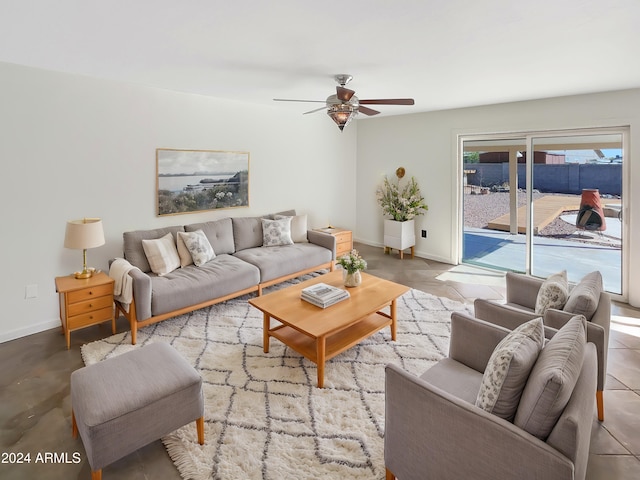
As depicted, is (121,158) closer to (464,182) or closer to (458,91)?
(458,91)

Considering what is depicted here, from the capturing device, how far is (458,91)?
4.16 metres

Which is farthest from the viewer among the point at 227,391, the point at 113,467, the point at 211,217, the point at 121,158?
the point at 211,217

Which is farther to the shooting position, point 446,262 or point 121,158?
point 446,262

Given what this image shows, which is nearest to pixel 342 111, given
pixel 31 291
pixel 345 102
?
pixel 345 102

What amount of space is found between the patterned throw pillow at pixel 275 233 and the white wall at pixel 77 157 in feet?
1.42

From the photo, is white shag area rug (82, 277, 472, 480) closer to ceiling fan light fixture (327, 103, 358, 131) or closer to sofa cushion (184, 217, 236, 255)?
sofa cushion (184, 217, 236, 255)

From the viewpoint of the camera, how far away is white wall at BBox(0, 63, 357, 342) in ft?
10.6

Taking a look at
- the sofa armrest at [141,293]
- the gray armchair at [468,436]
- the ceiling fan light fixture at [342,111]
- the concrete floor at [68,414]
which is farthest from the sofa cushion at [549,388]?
the sofa armrest at [141,293]

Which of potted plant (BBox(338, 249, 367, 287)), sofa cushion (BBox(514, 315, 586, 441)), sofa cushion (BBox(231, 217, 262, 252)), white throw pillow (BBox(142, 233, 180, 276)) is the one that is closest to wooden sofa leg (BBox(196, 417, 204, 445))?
sofa cushion (BBox(514, 315, 586, 441))

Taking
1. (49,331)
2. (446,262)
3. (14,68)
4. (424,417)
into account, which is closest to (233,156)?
(14,68)

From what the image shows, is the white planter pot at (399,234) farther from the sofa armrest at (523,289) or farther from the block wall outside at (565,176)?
the sofa armrest at (523,289)

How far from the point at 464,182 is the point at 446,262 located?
130 centimetres

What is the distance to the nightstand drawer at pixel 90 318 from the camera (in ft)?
10.4

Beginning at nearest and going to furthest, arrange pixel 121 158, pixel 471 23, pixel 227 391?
pixel 471 23 → pixel 227 391 → pixel 121 158
